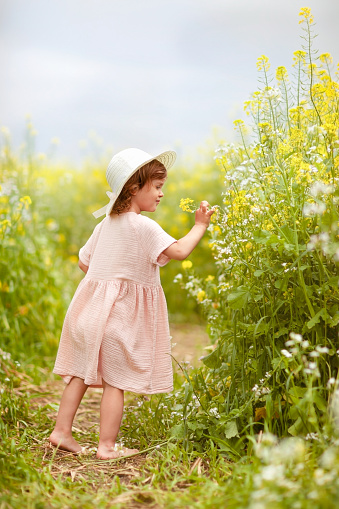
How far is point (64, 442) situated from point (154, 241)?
0.83 meters

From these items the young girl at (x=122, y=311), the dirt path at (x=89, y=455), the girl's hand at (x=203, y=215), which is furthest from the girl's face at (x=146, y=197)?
the dirt path at (x=89, y=455)

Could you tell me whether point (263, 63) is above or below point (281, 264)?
above

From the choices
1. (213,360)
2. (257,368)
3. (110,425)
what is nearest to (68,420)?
(110,425)

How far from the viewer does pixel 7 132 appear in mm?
4547

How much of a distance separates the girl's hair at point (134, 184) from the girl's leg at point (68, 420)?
69 cm

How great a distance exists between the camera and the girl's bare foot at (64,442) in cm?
210

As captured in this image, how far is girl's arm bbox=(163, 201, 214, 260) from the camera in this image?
198 cm

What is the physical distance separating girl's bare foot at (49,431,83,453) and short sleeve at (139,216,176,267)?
29.4 inches

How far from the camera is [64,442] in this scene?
210 centimetres

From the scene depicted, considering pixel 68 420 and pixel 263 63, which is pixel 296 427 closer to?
pixel 68 420

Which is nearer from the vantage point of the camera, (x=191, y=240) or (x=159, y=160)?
(x=191, y=240)

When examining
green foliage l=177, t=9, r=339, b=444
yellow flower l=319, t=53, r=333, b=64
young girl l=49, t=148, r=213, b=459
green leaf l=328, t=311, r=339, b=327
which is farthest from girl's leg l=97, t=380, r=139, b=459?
yellow flower l=319, t=53, r=333, b=64

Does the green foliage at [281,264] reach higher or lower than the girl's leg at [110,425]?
higher

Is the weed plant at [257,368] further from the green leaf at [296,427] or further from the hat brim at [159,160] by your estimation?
the hat brim at [159,160]
